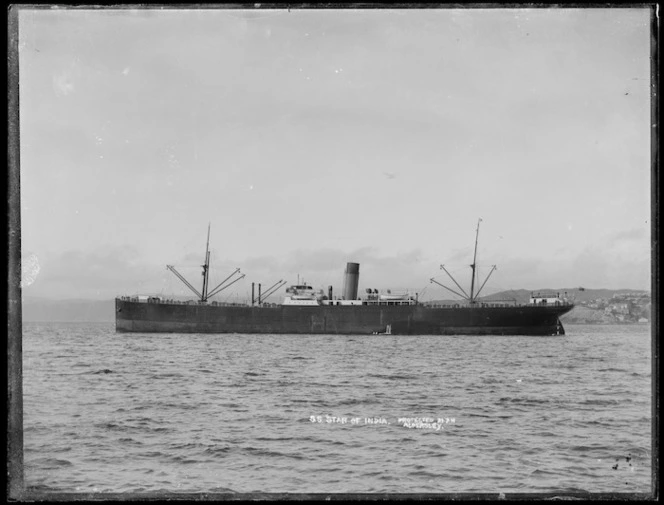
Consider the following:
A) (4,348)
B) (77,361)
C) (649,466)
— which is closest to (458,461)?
(649,466)

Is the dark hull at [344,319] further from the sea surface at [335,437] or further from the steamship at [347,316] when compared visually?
the sea surface at [335,437]

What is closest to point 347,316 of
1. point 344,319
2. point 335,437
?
point 344,319

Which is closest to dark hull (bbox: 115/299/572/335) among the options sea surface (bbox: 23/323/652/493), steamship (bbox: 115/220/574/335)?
steamship (bbox: 115/220/574/335)

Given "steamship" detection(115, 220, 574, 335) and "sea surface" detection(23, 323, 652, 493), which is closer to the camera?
"sea surface" detection(23, 323, 652, 493)

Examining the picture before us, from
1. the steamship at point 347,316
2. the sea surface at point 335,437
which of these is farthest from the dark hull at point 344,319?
the sea surface at point 335,437

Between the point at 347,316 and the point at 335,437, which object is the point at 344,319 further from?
the point at 335,437

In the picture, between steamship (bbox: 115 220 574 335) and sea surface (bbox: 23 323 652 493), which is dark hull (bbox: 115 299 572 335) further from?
sea surface (bbox: 23 323 652 493)

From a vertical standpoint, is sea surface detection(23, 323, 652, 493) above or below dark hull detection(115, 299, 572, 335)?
above

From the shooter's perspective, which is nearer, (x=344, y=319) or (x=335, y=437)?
(x=335, y=437)
